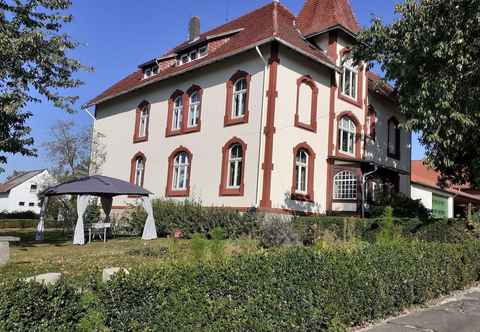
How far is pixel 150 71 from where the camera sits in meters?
26.1

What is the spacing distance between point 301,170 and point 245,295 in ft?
49.1

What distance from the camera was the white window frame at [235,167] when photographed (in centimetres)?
1883

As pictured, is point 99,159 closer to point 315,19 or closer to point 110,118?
point 110,118

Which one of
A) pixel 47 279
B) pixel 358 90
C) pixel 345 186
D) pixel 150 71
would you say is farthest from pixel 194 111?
pixel 47 279

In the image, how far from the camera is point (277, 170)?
1772cm

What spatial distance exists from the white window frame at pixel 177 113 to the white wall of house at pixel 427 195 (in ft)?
54.3

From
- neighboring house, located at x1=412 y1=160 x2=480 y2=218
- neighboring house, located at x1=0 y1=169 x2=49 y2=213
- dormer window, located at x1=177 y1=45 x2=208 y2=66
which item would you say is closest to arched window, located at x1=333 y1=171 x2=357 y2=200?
dormer window, located at x1=177 y1=45 x2=208 y2=66

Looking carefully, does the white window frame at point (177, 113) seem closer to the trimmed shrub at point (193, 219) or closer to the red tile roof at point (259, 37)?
the red tile roof at point (259, 37)

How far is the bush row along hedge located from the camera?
3.41 metres

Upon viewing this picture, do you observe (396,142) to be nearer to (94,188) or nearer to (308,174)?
(308,174)

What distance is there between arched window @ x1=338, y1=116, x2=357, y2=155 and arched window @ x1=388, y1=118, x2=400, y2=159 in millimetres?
4413

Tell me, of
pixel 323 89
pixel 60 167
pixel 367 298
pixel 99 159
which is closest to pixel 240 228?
pixel 323 89

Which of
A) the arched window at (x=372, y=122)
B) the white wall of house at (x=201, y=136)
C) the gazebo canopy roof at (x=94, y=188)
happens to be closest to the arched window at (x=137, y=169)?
the white wall of house at (x=201, y=136)

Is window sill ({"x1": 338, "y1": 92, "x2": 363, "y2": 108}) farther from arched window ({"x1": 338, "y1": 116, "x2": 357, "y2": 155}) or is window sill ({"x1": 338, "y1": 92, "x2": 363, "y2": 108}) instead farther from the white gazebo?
the white gazebo
